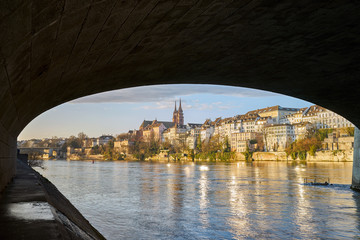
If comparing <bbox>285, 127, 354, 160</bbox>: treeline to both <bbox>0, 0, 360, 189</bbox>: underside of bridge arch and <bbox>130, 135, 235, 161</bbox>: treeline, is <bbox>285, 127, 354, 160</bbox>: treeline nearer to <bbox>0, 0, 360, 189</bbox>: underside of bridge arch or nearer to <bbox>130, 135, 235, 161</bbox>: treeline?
<bbox>130, 135, 235, 161</bbox>: treeline

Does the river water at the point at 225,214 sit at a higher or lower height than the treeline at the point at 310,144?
lower


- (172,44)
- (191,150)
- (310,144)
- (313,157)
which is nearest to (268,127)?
(191,150)

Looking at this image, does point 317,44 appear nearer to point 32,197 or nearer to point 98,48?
point 98,48

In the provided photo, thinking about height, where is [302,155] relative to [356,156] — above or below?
below

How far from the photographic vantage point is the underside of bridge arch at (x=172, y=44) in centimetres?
323

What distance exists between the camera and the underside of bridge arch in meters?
3.23

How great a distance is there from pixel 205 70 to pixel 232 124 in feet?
506

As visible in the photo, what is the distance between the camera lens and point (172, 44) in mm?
6504

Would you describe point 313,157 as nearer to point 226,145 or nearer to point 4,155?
point 226,145

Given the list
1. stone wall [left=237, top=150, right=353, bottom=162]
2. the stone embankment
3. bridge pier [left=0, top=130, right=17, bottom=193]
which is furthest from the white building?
bridge pier [left=0, top=130, right=17, bottom=193]

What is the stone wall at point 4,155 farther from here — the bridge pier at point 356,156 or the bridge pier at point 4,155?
the bridge pier at point 356,156

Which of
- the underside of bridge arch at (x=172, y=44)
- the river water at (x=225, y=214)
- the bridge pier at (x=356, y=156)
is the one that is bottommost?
the river water at (x=225, y=214)

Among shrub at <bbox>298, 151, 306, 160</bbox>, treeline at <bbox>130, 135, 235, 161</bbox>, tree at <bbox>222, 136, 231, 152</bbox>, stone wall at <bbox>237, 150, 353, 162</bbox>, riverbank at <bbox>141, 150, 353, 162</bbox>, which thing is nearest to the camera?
stone wall at <bbox>237, 150, 353, 162</bbox>

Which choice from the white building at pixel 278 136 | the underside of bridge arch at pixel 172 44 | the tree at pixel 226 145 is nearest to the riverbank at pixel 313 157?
the tree at pixel 226 145
